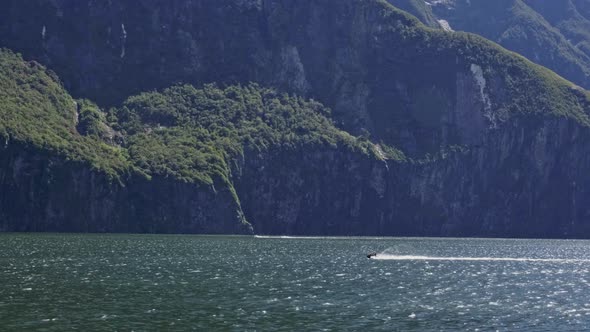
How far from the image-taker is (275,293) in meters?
93.2

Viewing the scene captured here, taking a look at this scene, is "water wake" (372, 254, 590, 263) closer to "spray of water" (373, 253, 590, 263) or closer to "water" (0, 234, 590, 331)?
"spray of water" (373, 253, 590, 263)

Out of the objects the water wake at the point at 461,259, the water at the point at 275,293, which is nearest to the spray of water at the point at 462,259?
the water wake at the point at 461,259

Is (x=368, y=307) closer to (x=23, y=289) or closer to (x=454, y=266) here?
(x=23, y=289)

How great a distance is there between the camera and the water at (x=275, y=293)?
74.0 metres

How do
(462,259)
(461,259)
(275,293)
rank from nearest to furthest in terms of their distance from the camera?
(275,293)
(461,259)
(462,259)

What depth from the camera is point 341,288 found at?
3984 inches

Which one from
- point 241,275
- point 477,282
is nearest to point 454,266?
point 477,282

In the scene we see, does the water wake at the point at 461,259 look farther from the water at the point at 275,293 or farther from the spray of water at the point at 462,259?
the water at the point at 275,293

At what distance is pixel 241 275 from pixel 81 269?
17495 mm

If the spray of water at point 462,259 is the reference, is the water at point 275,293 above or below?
below

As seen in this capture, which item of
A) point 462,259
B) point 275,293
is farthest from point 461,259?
point 275,293

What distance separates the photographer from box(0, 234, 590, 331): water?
74.0m

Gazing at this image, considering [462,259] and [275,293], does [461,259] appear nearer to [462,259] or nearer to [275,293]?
[462,259]

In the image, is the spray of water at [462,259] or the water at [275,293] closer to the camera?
the water at [275,293]
